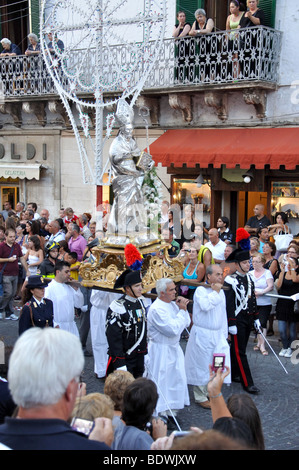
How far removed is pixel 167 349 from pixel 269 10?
9.18 metres

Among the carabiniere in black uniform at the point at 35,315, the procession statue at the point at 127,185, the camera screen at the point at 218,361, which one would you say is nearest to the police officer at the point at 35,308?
the carabiniere in black uniform at the point at 35,315

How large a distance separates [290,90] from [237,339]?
7.26 m

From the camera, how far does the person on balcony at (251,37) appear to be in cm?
1288

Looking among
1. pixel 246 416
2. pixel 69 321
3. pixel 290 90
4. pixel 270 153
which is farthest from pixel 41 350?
pixel 290 90

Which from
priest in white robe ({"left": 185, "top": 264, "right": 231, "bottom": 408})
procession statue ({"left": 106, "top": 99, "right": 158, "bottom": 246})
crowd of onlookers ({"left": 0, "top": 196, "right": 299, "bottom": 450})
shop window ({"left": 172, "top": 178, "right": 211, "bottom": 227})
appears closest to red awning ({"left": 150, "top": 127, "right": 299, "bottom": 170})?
shop window ({"left": 172, "top": 178, "right": 211, "bottom": 227})

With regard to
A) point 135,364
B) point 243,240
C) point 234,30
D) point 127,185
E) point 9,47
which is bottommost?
point 135,364

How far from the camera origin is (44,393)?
2482mm

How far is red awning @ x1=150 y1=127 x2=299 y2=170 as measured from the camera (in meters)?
12.5

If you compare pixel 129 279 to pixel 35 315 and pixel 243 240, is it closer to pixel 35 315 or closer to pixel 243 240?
pixel 35 315

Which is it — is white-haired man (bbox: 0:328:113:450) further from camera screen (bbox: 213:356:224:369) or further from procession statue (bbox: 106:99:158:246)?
procession statue (bbox: 106:99:158:246)

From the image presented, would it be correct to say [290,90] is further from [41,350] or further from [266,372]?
[41,350]

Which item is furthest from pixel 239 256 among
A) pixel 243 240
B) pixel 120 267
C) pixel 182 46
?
pixel 182 46

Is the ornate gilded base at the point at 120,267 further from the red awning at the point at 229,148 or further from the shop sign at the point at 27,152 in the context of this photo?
the shop sign at the point at 27,152

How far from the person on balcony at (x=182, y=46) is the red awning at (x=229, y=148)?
4.48 ft
